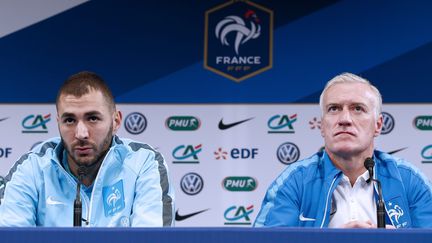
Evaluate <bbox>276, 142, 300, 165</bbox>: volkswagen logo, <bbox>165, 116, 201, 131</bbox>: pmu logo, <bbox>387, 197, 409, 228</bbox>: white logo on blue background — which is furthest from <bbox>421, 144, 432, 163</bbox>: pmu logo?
<bbox>387, 197, 409, 228</bbox>: white logo on blue background

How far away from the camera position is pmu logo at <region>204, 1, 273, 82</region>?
4.12 metres

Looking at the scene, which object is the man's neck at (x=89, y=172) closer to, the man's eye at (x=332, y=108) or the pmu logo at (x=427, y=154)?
the man's eye at (x=332, y=108)

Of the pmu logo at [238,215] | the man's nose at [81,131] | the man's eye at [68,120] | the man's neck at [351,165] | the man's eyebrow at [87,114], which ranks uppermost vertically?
the man's eyebrow at [87,114]

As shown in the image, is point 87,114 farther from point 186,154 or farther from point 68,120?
point 186,154

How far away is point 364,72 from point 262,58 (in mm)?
558

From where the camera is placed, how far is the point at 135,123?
4129mm

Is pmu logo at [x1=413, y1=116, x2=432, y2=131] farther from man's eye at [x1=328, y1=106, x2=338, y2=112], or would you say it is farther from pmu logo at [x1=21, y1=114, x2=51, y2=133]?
pmu logo at [x1=21, y1=114, x2=51, y2=133]

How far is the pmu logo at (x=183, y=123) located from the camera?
411 centimetres

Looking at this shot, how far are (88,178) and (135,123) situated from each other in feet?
5.23

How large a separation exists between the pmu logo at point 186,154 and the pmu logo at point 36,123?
2.41 feet

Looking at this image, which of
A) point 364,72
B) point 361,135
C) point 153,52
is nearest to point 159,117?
point 153,52

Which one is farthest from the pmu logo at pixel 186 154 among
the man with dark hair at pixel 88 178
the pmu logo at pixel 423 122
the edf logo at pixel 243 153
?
the man with dark hair at pixel 88 178

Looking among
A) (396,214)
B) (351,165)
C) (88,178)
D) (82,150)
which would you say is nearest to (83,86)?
(82,150)

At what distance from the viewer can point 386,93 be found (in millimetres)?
4043
